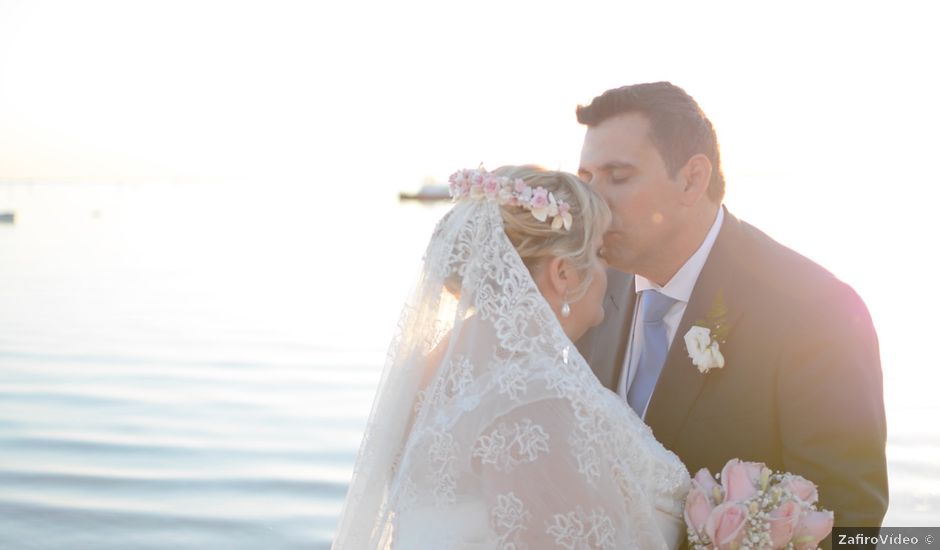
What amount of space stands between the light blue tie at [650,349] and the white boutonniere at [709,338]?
0.27 m

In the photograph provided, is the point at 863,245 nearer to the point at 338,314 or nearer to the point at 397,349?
the point at 338,314

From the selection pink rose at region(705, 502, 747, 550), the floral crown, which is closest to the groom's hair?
the floral crown

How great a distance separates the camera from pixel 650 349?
4.41m

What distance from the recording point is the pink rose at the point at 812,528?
3.30m

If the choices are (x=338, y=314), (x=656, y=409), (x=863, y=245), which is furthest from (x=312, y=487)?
(x=863, y=245)

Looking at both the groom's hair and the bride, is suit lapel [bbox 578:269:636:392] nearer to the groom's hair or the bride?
the groom's hair

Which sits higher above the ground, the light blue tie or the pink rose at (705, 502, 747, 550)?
the light blue tie

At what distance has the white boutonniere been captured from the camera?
400 centimetres

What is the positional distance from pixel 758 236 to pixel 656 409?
0.84 meters

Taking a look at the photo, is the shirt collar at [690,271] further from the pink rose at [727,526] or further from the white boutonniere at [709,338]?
the pink rose at [727,526]

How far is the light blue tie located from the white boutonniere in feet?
0.90

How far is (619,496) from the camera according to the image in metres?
3.12

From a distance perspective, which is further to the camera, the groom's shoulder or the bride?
the groom's shoulder

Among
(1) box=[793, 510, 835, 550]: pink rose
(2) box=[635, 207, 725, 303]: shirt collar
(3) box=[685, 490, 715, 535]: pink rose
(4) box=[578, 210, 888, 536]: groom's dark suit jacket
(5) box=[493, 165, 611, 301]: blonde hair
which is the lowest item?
(1) box=[793, 510, 835, 550]: pink rose
